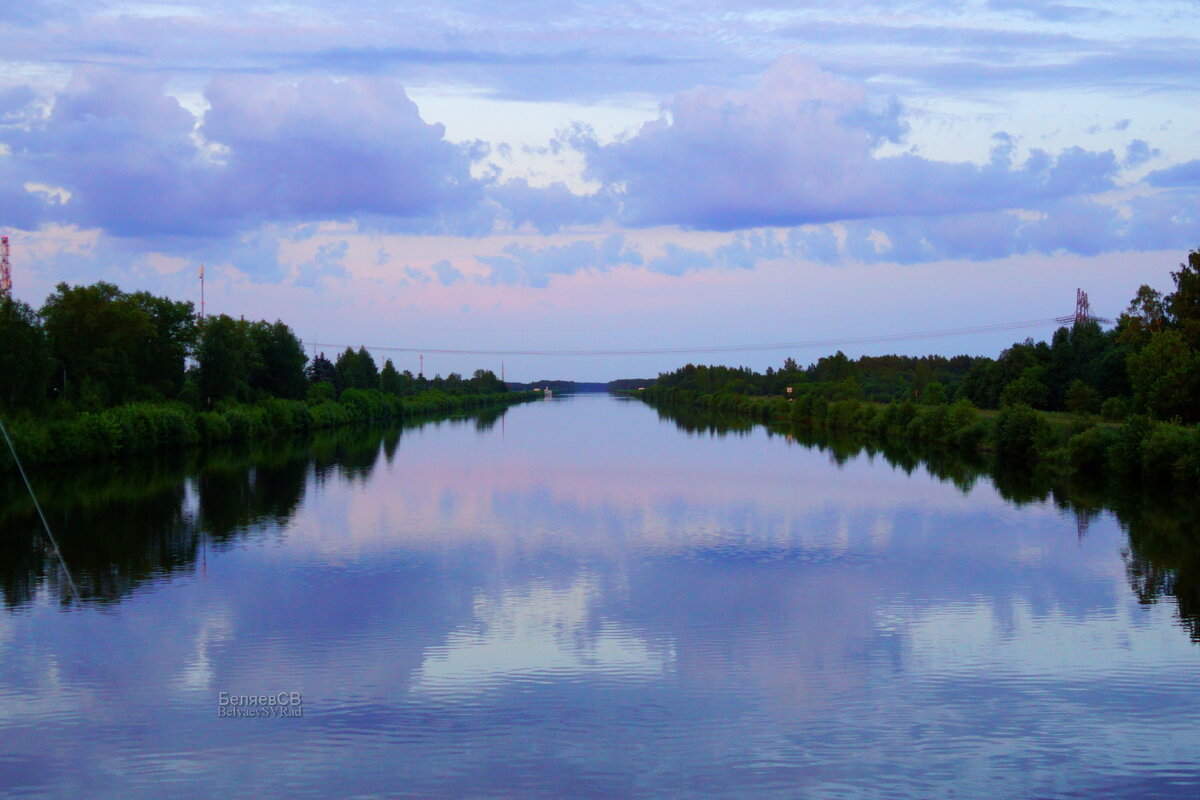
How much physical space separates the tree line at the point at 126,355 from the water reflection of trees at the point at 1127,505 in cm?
2349

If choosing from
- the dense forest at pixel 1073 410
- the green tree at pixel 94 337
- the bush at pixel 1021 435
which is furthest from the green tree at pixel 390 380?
the bush at pixel 1021 435

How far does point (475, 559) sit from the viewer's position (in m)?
14.8

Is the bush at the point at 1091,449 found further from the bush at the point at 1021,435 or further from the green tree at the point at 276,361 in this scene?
the green tree at the point at 276,361

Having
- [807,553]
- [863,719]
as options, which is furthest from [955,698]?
[807,553]

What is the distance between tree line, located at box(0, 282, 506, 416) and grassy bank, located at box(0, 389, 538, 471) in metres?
0.86

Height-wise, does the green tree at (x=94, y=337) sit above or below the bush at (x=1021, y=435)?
above

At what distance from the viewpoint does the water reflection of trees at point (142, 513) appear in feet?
44.5

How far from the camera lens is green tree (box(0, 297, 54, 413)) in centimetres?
2758

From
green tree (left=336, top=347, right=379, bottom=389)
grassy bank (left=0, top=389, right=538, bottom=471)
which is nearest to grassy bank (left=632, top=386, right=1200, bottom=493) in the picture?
grassy bank (left=0, top=389, right=538, bottom=471)

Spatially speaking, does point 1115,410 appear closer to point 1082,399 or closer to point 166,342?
point 1082,399

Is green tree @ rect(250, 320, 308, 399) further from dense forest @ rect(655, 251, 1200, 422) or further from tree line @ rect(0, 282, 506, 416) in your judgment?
dense forest @ rect(655, 251, 1200, 422)

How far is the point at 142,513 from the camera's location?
1966 cm

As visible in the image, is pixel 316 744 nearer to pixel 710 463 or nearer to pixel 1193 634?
pixel 1193 634

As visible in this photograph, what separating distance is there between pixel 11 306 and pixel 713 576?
23809 millimetres
